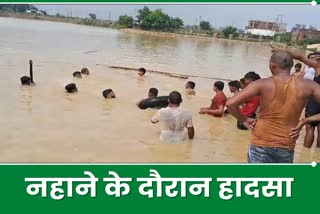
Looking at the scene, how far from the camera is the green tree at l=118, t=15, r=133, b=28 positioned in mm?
90938

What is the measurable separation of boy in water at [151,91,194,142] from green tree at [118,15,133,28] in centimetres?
8517

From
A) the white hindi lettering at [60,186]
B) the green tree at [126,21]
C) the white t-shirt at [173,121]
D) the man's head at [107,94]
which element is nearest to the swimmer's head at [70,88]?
the man's head at [107,94]

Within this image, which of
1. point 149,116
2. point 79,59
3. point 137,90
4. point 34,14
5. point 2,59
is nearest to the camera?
point 149,116

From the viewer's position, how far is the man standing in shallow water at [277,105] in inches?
157

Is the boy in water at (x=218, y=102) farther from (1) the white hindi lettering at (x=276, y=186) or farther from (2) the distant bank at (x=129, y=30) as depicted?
(2) the distant bank at (x=129, y=30)

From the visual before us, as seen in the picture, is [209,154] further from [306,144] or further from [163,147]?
[306,144]

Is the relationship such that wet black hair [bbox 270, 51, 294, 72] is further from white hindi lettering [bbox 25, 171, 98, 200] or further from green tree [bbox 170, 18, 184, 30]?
green tree [bbox 170, 18, 184, 30]

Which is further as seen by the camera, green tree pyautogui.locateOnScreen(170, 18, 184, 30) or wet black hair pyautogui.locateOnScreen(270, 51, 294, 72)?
green tree pyautogui.locateOnScreen(170, 18, 184, 30)

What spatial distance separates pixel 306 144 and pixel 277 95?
3725 mm

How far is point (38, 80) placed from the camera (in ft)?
45.7

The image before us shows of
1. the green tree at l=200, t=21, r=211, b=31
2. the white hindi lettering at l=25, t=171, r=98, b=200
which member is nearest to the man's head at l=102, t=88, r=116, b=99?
the white hindi lettering at l=25, t=171, r=98, b=200

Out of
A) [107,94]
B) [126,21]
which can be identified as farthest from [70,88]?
[126,21]

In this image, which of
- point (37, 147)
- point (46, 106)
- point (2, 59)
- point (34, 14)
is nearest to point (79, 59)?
point (2, 59)

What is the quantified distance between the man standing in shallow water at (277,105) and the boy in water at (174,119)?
2297 mm
